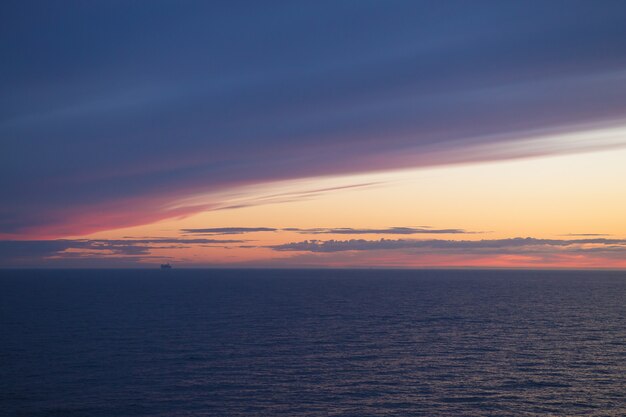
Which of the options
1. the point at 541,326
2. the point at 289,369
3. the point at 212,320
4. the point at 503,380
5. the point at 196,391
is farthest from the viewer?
the point at 212,320

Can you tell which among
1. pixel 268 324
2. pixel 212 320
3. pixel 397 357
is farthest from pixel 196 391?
pixel 212 320

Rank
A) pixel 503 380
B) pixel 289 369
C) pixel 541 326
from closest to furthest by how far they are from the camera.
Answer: pixel 503 380, pixel 289 369, pixel 541 326

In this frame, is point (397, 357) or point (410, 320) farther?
point (410, 320)

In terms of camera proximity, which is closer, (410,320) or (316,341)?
(316,341)

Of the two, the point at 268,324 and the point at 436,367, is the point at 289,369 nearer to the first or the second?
the point at 436,367

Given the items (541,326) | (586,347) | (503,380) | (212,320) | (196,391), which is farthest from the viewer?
(212,320)

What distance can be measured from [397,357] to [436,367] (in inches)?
225

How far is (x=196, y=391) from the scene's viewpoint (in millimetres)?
47312

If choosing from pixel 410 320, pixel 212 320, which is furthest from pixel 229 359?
pixel 410 320

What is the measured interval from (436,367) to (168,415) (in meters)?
26.5

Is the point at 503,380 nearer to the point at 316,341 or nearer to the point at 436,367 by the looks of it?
the point at 436,367

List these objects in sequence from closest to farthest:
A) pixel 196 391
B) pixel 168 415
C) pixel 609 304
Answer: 1. pixel 168 415
2. pixel 196 391
3. pixel 609 304

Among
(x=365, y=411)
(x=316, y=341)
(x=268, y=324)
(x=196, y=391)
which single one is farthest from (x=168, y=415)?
(x=268, y=324)

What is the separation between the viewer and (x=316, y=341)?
233 ft
